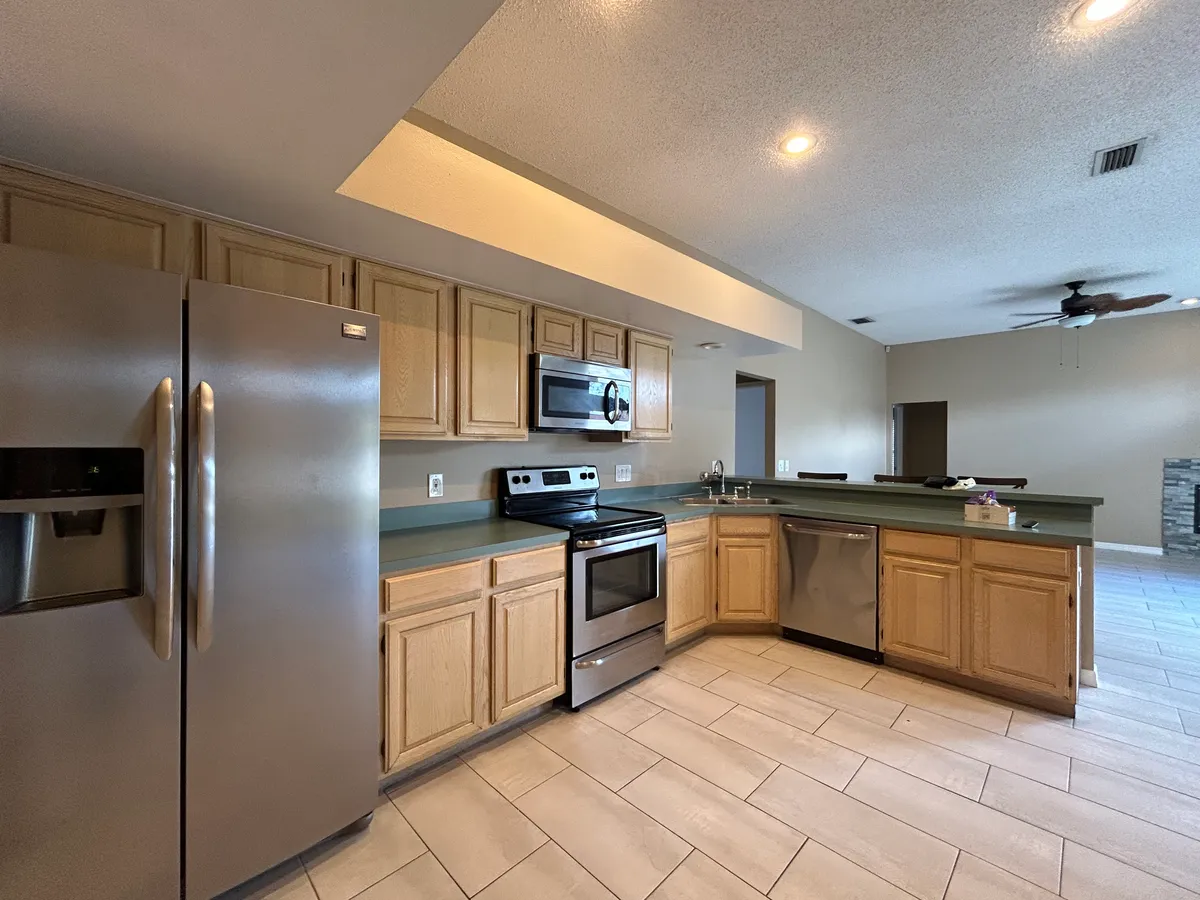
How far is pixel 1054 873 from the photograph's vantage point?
1.55 meters

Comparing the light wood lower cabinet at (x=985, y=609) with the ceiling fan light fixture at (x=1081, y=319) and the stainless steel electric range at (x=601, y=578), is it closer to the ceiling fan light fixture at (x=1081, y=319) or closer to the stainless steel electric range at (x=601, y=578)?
the stainless steel electric range at (x=601, y=578)

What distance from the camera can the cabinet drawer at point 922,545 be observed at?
2760mm

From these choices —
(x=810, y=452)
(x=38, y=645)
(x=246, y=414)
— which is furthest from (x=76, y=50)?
(x=810, y=452)

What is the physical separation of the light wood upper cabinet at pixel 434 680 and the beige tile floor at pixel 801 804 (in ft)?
0.61

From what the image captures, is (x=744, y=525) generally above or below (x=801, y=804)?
above

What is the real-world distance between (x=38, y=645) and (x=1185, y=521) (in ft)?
30.8

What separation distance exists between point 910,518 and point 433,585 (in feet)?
8.98

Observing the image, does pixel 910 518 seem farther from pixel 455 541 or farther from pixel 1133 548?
pixel 1133 548

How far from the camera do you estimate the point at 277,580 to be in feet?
4.92

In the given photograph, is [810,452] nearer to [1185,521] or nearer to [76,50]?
[1185,521]

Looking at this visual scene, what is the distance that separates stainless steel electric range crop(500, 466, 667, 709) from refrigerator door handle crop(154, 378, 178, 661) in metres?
1.54

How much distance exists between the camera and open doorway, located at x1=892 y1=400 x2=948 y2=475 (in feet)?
26.4

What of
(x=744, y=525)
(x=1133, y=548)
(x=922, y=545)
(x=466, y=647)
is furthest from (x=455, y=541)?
(x=1133, y=548)

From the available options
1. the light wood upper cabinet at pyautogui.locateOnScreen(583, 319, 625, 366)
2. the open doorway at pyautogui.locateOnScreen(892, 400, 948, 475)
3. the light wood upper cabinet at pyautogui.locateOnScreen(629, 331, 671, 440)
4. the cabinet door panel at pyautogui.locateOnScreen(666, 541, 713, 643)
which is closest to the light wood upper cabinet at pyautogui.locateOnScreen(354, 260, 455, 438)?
the light wood upper cabinet at pyautogui.locateOnScreen(583, 319, 625, 366)
